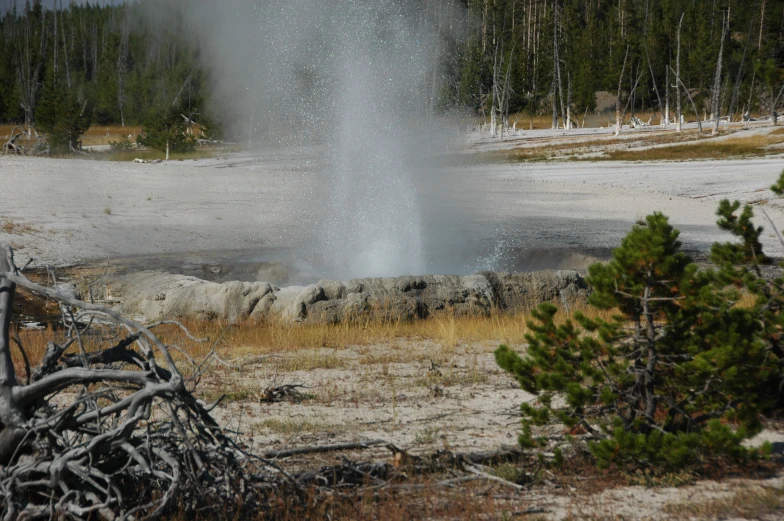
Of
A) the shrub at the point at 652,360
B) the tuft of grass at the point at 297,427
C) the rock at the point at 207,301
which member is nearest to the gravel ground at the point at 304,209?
the rock at the point at 207,301

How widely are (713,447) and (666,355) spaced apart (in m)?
0.55

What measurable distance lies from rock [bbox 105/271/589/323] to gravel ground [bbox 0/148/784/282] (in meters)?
2.79

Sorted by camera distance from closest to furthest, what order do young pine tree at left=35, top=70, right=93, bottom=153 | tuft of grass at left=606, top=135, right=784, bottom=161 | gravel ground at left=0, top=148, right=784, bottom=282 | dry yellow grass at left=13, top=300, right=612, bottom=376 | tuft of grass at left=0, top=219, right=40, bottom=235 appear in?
dry yellow grass at left=13, top=300, right=612, bottom=376
gravel ground at left=0, top=148, right=784, bottom=282
tuft of grass at left=0, top=219, right=40, bottom=235
tuft of grass at left=606, top=135, right=784, bottom=161
young pine tree at left=35, top=70, right=93, bottom=153

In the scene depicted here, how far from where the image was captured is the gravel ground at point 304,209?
1446cm

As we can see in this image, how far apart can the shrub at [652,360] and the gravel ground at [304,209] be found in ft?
26.3

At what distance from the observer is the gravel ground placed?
14.5 m

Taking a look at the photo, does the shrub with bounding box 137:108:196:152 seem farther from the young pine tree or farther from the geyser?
the geyser

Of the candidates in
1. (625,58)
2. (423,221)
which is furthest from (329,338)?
(625,58)

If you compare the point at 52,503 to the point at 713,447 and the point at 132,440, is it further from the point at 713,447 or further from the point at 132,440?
the point at 713,447

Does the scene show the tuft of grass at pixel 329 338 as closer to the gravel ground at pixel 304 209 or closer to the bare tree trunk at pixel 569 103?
the gravel ground at pixel 304 209

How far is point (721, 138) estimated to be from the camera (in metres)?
37.2

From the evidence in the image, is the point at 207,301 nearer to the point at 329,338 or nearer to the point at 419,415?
the point at 329,338

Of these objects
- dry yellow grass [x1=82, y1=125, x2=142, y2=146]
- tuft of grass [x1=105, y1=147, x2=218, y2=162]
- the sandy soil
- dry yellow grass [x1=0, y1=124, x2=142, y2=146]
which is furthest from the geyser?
dry yellow grass [x1=0, y1=124, x2=142, y2=146]

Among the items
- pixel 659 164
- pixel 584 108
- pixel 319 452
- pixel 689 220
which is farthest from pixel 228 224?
pixel 584 108
